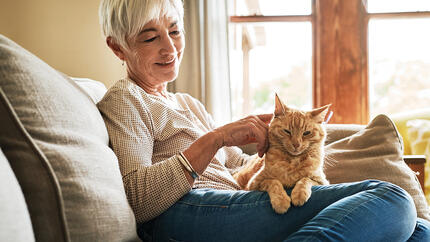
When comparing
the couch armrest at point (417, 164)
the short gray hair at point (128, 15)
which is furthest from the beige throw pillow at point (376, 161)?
the short gray hair at point (128, 15)

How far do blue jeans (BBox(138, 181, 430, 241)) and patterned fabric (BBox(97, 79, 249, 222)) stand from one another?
0.22 feet

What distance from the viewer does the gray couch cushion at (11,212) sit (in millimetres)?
598

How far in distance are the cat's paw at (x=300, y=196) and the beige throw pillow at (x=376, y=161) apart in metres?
0.67

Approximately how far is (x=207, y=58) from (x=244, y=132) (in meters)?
1.56

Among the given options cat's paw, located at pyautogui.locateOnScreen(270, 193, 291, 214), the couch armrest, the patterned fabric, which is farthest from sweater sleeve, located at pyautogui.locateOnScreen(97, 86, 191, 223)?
the couch armrest

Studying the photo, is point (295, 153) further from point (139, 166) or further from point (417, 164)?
point (417, 164)

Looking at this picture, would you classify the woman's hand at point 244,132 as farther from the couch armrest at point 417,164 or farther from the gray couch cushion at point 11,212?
the couch armrest at point 417,164

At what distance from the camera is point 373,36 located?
9.75 feet

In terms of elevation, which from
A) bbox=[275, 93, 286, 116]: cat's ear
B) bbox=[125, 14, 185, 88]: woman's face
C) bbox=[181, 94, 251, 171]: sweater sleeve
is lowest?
bbox=[181, 94, 251, 171]: sweater sleeve

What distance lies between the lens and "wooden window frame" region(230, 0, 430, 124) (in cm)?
285

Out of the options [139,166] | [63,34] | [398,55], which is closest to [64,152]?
[139,166]

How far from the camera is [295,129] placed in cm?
138

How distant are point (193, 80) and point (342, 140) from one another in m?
1.24

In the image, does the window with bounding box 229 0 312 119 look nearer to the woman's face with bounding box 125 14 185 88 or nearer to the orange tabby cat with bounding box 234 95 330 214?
the woman's face with bounding box 125 14 185 88
